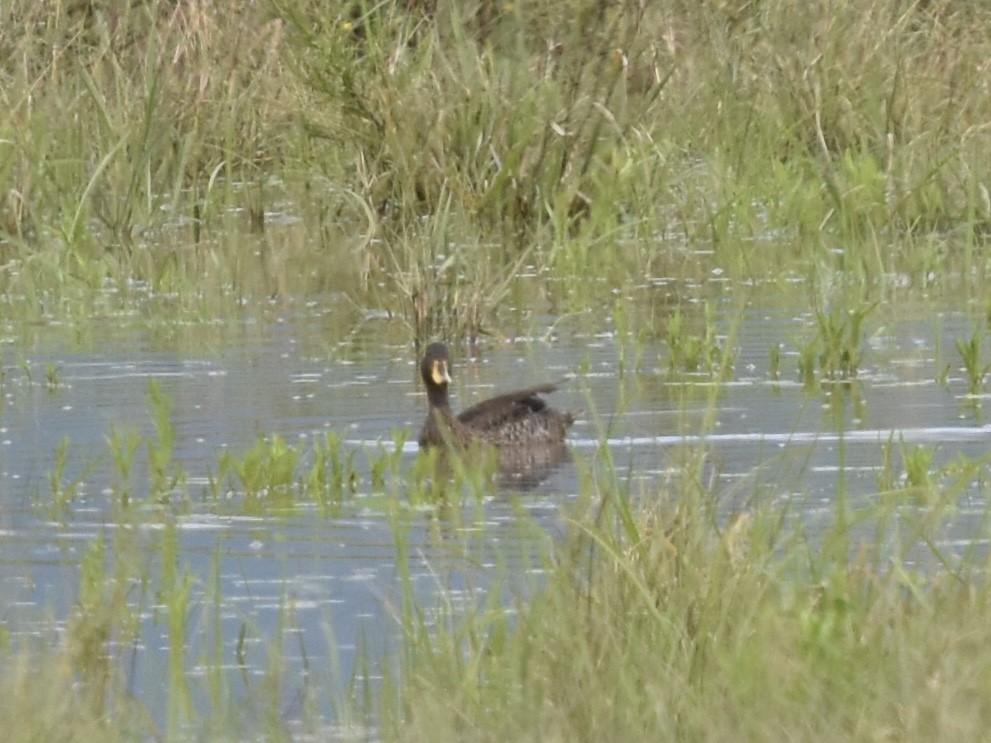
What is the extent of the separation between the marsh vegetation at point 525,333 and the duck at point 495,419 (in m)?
0.15

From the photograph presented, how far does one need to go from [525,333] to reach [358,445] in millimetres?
2507

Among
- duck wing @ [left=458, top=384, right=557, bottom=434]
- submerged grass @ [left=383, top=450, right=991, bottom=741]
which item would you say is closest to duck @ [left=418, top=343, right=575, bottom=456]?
duck wing @ [left=458, top=384, right=557, bottom=434]

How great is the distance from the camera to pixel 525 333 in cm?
1066

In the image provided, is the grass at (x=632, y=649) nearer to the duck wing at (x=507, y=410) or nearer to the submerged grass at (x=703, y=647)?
the submerged grass at (x=703, y=647)

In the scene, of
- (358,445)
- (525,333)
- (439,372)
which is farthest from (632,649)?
(525,333)

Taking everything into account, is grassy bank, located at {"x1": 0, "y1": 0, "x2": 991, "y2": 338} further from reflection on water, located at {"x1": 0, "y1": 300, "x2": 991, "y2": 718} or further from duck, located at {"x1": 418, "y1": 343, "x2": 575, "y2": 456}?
duck, located at {"x1": 418, "y1": 343, "x2": 575, "y2": 456}

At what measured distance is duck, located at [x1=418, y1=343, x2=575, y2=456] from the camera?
8.49 meters

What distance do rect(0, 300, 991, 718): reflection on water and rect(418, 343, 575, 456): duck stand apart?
0.13 m

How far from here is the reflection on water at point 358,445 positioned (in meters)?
6.04

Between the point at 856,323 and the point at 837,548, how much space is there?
11.8 ft

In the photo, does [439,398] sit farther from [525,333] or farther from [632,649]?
[632,649]

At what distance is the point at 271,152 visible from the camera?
15.7 meters

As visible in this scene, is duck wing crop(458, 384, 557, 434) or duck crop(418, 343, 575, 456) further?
duck wing crop(458, 384, 557, 434)

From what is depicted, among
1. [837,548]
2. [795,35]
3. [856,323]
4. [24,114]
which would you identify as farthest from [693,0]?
[837,548]
